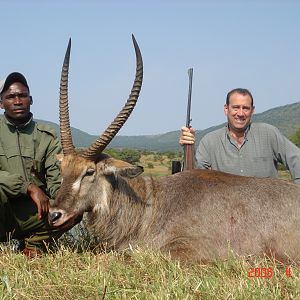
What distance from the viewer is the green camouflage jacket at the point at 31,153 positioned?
24.7 ft

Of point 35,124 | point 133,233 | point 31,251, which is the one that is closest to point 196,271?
point 133,233

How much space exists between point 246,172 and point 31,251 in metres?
3.59

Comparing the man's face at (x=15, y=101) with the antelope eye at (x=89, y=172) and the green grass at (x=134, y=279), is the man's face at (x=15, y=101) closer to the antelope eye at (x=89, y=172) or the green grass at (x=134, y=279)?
the antelope eye at (x=89, y=172)

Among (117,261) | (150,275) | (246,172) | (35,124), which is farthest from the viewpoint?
(246,172)

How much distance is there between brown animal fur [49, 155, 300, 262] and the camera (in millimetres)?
6344

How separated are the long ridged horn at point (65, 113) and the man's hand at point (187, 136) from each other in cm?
225

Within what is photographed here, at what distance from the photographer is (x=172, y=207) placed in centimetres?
677

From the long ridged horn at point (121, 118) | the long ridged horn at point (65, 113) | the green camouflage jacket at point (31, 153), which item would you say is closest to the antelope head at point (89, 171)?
the long ridged horn at point (121, 118)

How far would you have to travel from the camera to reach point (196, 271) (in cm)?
572

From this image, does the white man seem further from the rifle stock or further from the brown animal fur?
the brown animal fur

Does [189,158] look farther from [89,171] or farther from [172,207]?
[89,171]

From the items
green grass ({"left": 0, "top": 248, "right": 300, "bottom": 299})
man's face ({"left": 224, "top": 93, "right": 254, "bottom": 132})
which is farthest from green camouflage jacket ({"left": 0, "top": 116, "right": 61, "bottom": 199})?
man's face ({"left": 224, "top": 93, "right": 254, "bottom": 132})

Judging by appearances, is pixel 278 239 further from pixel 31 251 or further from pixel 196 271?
pixel 31 251

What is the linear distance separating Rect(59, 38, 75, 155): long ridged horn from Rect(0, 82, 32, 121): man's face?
68 centimetres
